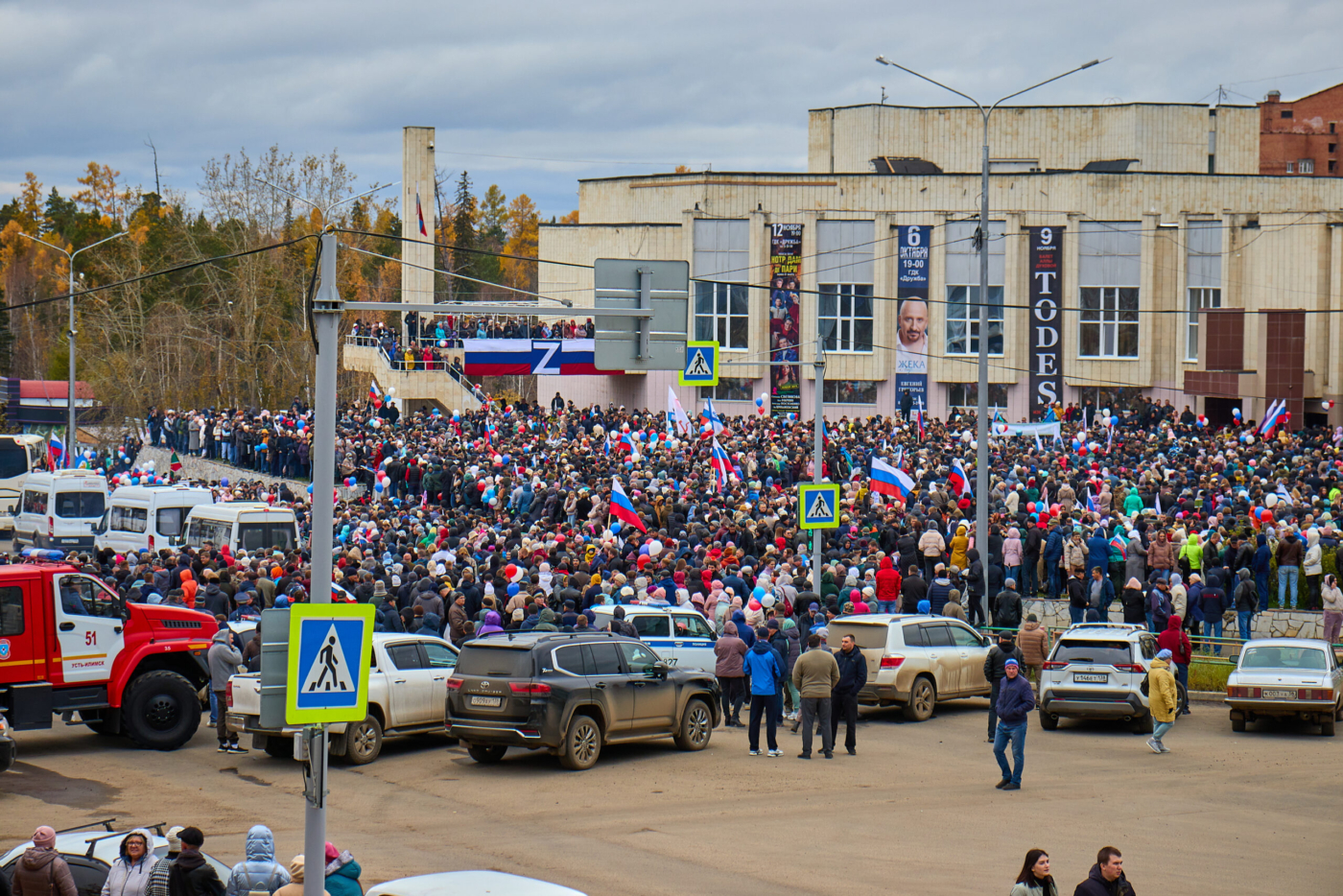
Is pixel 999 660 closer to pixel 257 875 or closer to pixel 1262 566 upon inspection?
pixel 1262 566

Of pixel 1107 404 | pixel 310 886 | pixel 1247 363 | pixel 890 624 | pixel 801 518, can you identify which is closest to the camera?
pixel 310 886

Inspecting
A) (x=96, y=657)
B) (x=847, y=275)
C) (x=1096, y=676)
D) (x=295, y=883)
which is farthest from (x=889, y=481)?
(x=847, y=275)

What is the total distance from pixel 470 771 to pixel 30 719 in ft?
16.7

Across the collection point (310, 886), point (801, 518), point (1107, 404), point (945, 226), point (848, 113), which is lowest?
point (310, 886)

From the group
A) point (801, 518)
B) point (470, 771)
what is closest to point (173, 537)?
point (801, 518)

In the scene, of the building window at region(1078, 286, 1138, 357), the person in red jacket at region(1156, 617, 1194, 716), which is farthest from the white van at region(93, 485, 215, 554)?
the building window at region(1078, 286, 1138, 357)

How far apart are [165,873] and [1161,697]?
41.3 ft

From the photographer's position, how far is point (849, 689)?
17.8 meters

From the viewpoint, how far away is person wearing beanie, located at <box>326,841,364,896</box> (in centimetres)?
902

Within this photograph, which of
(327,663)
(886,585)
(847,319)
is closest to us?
(327,663)

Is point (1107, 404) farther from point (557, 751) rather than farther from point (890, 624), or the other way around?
point (557, 751)

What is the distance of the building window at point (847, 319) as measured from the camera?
5875 cm

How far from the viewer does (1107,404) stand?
5725 centimetres

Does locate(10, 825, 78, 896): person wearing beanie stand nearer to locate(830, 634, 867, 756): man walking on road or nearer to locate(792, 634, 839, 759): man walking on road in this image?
locate(792, 634, 839, 759): man walking on road
